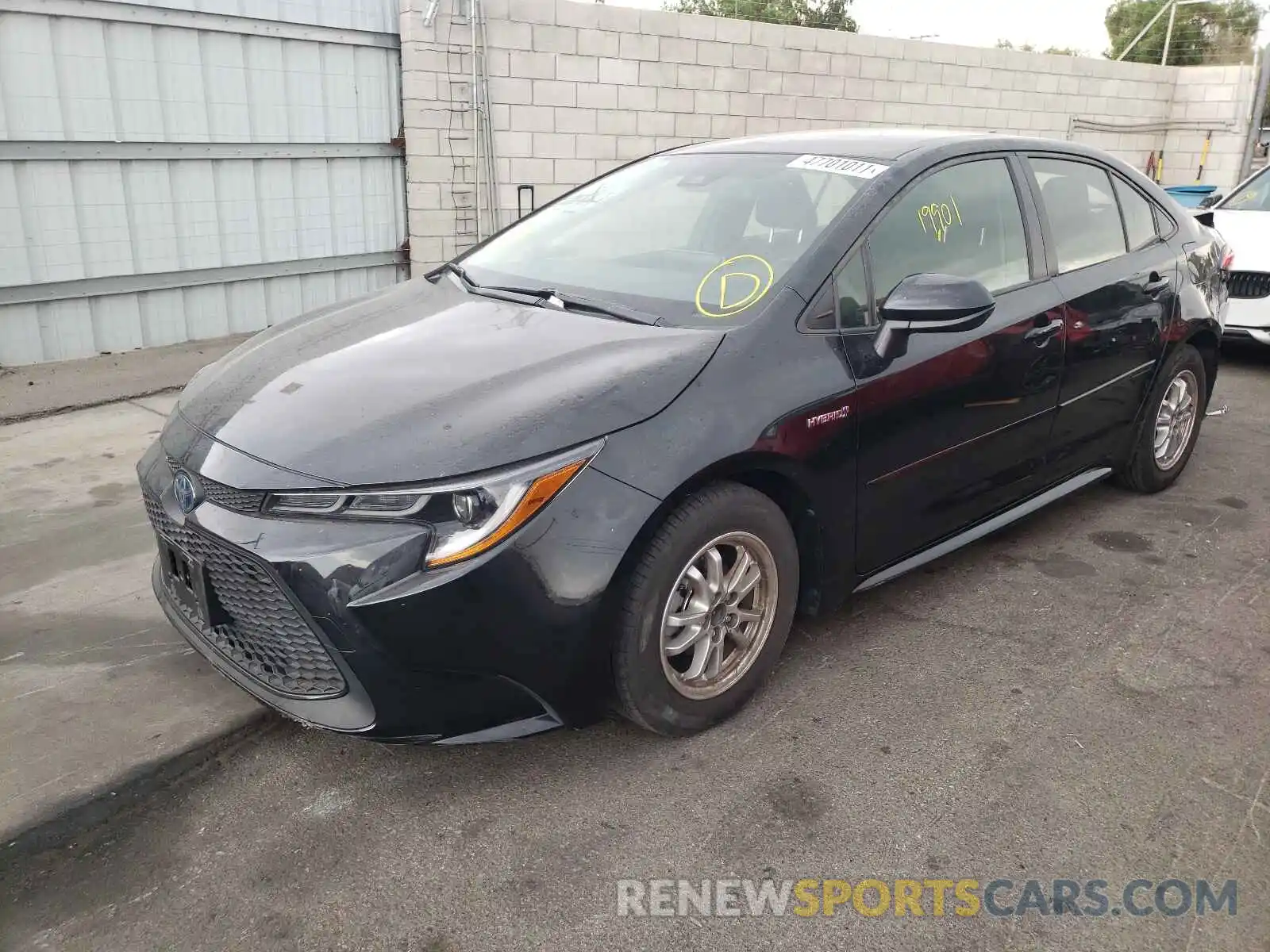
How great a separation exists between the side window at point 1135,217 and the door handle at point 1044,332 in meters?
0.82

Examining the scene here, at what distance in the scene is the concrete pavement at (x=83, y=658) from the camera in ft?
8.72

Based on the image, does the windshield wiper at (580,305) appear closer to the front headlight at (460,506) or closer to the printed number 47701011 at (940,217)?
the front headlight at (460,506)

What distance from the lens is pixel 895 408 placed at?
9.88 ft

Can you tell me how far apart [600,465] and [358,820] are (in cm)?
105

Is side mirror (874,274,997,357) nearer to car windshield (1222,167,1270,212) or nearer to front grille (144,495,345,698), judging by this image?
front grille (144,495,345,698)

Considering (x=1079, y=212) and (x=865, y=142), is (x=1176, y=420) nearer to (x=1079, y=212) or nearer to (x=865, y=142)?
(x=1079, y=212)

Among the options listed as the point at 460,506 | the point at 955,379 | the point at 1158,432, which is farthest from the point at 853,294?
the point at 1158,432

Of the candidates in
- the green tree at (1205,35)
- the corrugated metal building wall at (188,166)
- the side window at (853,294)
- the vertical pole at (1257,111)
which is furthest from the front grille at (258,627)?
the green tree at (1205,35)

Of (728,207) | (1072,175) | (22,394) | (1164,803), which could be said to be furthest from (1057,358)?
(22,394)

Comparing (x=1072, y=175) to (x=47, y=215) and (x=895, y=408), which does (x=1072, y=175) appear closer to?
(x=895, y=408)

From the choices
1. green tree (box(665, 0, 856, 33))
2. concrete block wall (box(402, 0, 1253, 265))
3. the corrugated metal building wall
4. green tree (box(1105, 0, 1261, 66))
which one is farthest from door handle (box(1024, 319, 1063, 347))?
green tree (box(1105, 0, 1261, 66))

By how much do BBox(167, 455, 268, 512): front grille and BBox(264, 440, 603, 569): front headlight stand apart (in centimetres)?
14

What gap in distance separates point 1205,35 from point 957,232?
2244cm

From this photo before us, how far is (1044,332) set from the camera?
11.6 feet
